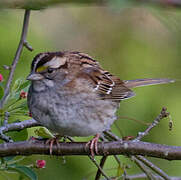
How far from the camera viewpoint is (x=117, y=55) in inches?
145

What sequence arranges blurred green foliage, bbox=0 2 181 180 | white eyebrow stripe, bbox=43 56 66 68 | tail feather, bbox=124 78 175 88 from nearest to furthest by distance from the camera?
white eyebrow stripe, bbox=43 56 66 68 → tail feather, bbox=124 78 175 88 → blurred green foliage, bbox=0 2 181 180

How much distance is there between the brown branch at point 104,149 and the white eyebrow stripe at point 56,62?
0.46m

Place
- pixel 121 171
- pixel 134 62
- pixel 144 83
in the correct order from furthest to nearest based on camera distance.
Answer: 1. pixel 134 62
2. pixel 144 83
3. pixel 121 171

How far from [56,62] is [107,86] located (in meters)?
0.44

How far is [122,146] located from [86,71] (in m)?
0.77

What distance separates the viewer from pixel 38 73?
79.7 inches

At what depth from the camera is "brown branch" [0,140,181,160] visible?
1572mm

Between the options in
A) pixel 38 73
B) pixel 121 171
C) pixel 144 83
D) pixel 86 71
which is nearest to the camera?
pixel 121 171

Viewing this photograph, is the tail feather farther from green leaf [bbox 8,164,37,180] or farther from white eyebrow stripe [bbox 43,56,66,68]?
green leaf [bbox 8,164,37,180]

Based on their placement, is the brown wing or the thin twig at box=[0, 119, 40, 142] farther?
the brown wing

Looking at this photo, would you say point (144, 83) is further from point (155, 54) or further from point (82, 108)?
point (155, 54)

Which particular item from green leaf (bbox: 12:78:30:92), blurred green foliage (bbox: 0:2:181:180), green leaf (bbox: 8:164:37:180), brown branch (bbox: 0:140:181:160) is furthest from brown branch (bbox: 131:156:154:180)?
blurred green foliage (bbox: 0:2:181:180)

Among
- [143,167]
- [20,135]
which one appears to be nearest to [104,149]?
[143,167]

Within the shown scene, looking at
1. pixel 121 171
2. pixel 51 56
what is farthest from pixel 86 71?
pixel 121 171
